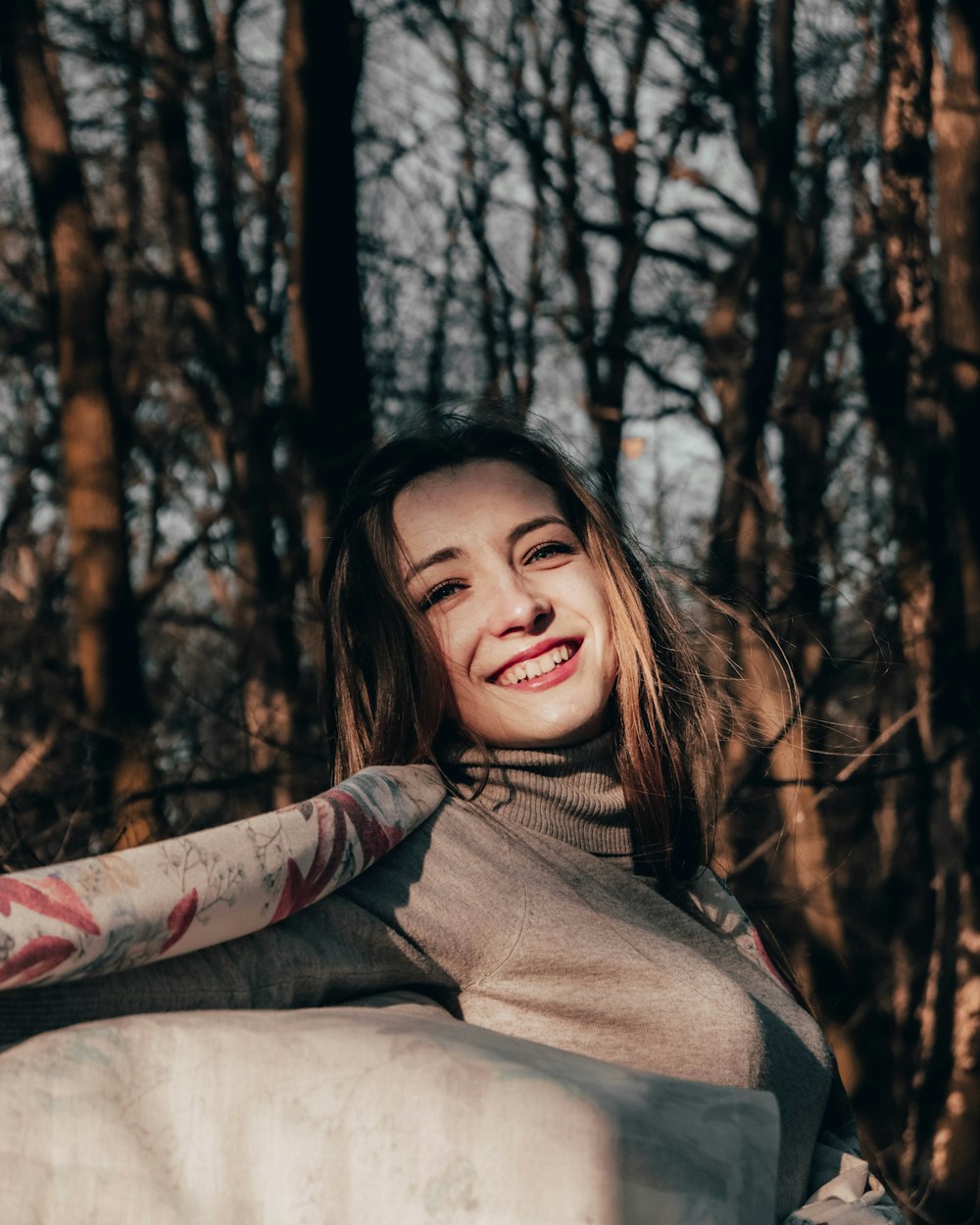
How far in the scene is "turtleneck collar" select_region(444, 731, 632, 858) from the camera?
1.82 metres

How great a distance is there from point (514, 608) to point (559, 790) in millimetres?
256

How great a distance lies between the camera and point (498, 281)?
30.5 feet

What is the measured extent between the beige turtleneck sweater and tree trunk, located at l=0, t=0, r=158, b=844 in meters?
2.51

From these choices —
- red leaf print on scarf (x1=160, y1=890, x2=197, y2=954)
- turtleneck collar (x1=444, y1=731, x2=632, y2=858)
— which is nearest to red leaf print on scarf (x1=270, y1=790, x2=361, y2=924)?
red leaf print on scarf (x1=160, y1=890, x2=197, y2=954)

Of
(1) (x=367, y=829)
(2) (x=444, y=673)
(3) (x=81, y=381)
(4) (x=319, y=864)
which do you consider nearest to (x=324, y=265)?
(3) (x=81, y=381)

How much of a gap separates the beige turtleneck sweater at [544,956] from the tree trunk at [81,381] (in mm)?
2508

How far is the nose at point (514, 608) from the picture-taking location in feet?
6.03

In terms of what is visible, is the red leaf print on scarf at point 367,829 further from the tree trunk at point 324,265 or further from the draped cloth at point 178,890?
the tree trunk at point 324,265

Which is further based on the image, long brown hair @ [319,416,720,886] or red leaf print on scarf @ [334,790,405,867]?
long brown hair @ [319,416,720,886]

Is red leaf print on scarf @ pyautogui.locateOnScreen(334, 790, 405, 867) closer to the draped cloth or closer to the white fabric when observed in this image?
the draped cloth

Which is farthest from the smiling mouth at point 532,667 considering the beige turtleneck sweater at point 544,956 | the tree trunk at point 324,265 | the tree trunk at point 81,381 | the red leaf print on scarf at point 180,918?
the tree trunk at point 81,381

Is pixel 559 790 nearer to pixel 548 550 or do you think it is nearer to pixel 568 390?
pixel 548 550

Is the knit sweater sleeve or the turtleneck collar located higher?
the turtleneck collar

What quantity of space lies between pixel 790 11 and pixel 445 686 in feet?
17.5
